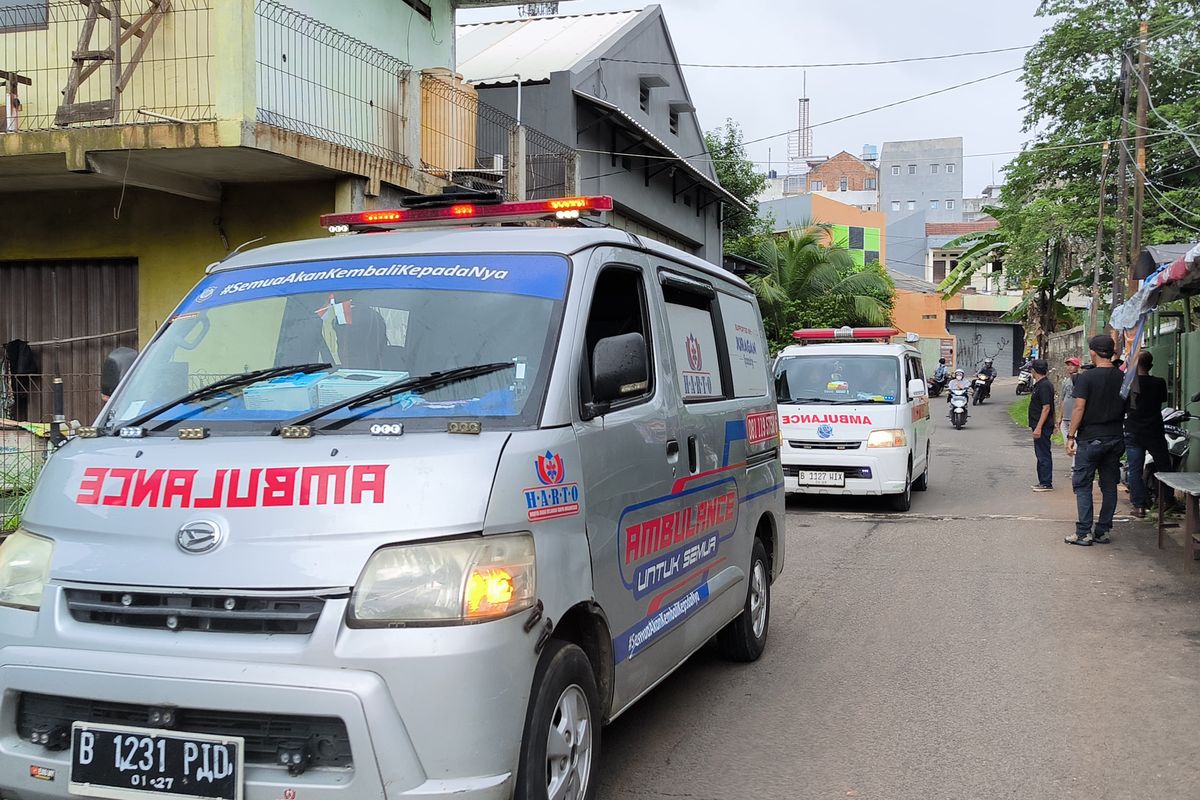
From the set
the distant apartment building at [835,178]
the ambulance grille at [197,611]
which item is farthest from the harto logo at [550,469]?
the distant apartment building at [835,178]

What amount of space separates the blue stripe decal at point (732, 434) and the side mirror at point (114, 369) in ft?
9.11

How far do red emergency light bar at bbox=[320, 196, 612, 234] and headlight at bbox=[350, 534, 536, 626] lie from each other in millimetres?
1972

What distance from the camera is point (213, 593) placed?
10.0 ft

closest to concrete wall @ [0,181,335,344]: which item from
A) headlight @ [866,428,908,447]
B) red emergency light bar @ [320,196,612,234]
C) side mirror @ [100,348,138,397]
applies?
headlight @ [866,428,908,447]

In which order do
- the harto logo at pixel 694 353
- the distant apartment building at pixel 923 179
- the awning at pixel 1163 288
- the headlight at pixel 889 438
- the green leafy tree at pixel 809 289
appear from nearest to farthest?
the harto logo at pixel 694 353 → the awning at pixel 1163 288 → the headlight at pixel 889 438 → the green leafy tree at pixel 809 289 → the distant apartment building at pixel 923 179

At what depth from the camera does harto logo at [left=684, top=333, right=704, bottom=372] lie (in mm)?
5195

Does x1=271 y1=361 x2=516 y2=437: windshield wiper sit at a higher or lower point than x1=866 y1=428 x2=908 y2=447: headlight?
higher

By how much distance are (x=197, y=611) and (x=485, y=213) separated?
93.0 inches

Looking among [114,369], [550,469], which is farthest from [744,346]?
[114,369]

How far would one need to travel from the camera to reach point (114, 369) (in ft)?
14.4

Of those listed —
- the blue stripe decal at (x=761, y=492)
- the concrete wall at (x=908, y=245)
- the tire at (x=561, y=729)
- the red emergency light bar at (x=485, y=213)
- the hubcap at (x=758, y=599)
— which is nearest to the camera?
the tire at (x=561, y=729)

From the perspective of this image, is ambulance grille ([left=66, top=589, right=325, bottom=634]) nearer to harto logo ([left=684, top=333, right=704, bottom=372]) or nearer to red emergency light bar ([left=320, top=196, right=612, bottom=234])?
red emergency light bar ([left=320, top=196, right=612, bottom=234])

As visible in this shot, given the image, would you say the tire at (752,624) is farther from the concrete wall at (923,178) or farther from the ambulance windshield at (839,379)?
the concrete wall at (923,178)

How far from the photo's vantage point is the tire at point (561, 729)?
3260 millimetres
